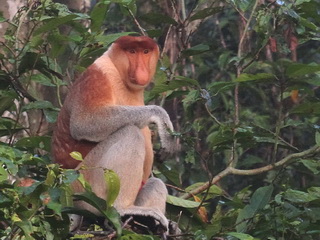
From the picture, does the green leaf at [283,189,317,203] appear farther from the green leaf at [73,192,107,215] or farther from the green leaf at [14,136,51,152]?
the green leaf at [14,136,51,152]

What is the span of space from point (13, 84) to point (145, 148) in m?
0.86

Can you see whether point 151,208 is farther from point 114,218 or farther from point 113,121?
point 114,218

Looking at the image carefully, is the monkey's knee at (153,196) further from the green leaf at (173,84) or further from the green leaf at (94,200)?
the green leaf at (94,200)

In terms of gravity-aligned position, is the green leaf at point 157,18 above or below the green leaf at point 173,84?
above

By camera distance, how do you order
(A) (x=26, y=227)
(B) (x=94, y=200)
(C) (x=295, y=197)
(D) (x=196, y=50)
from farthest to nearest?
(D) (x=196, y=50), (C) (x=295, y=197), (B) (x=94, y=200), (A) (x=26, y=227)

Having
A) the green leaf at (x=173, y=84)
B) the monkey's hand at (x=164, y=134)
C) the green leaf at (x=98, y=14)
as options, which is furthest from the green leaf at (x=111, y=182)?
the green leaf at (x=98, y=14)

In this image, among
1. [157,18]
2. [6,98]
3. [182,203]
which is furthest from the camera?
[157,18]

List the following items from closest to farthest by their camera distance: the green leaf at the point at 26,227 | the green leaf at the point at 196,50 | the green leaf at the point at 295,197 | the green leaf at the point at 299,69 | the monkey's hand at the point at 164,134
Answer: the green leaf at the point at 26,227, the green leaf at the point at 295,197, the green leaf at the point at 299,69, the monkey's hand at the point at 164,134, the green leaf at the point at 196,50

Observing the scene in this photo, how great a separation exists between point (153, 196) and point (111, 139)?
35cm

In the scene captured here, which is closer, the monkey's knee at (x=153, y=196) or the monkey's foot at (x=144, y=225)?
the monkey's foot at (x=144, y=225)

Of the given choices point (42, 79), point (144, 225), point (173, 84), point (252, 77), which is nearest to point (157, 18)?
point (173, 84)

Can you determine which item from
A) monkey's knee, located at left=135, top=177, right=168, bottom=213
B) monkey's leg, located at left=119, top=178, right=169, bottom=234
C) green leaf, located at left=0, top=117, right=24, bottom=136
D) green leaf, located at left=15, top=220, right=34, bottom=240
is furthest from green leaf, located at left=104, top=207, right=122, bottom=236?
green leaf, located at left=0, top=117, right=24, bottom=136

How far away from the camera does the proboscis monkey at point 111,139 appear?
4.20 meters

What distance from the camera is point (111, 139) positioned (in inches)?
169
